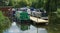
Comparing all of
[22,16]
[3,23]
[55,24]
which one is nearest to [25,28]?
[22,16]

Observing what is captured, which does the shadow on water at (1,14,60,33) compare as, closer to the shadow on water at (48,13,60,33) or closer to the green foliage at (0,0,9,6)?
the green foliage at (0,0,9,6)

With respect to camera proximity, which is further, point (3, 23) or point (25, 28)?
point (25, 28)

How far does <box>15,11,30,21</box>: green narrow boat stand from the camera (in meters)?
3.23

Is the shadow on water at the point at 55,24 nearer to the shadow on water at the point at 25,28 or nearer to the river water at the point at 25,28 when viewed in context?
the shadow on water at the point at 25,28

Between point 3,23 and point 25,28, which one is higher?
point 3,23

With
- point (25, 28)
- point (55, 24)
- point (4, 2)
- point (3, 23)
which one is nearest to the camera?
point (55, 24)

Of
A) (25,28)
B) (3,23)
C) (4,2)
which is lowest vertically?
(25,28)

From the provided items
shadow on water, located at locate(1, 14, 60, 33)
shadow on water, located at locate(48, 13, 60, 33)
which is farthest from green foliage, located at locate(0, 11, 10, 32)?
shadow on water, located at locate(48, 13, 60, 33)

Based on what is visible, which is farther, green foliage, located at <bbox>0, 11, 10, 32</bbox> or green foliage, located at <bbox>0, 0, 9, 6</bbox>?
green foliage, located at <bbox>0, 0, 9, 6</bbox>

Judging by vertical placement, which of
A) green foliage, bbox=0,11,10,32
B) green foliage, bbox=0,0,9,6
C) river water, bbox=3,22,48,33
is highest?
green foliage, bbox=0,0,9,6

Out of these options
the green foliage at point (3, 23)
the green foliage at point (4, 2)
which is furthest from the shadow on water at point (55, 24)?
the green foliage at point (4, 2)

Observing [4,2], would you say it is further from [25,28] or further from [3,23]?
[25,28]

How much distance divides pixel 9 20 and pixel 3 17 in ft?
0.53

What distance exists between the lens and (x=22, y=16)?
3447 mm
